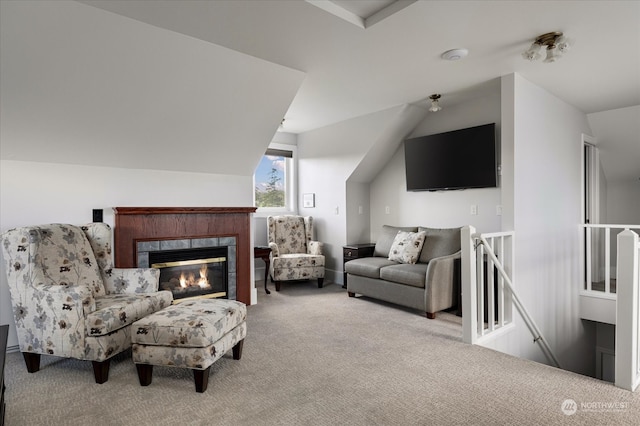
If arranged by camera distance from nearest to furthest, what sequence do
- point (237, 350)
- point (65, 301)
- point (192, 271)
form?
1. point (65, 301)
2. point (237, 350)
3. point (192, 271)

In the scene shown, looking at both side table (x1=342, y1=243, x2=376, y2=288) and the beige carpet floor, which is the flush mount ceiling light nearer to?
the beige carpet floor

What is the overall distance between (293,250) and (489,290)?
114 inches

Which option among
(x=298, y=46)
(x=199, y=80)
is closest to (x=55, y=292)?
(x=199, y=80)

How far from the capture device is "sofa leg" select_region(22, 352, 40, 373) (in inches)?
97.4

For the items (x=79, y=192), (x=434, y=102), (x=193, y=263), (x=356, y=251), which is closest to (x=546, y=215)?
(x=434, y=102)

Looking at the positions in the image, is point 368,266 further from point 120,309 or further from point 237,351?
point 120,309

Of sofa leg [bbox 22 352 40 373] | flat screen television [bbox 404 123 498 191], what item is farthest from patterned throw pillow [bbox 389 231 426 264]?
sofa leg [bbox 22 352 40 373]

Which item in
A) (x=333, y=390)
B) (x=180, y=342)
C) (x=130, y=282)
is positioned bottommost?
(x=333, y=390)

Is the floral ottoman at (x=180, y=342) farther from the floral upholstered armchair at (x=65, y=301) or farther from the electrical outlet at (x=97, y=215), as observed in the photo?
the electrical outlet at (x=97, y=215)

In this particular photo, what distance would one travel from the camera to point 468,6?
221 centimetres

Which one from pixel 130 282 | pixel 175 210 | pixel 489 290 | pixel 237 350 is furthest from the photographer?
pixel 175 210

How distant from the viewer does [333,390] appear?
7.32ft

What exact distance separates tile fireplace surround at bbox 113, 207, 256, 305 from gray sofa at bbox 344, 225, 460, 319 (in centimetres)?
133

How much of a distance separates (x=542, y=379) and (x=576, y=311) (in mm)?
2558
